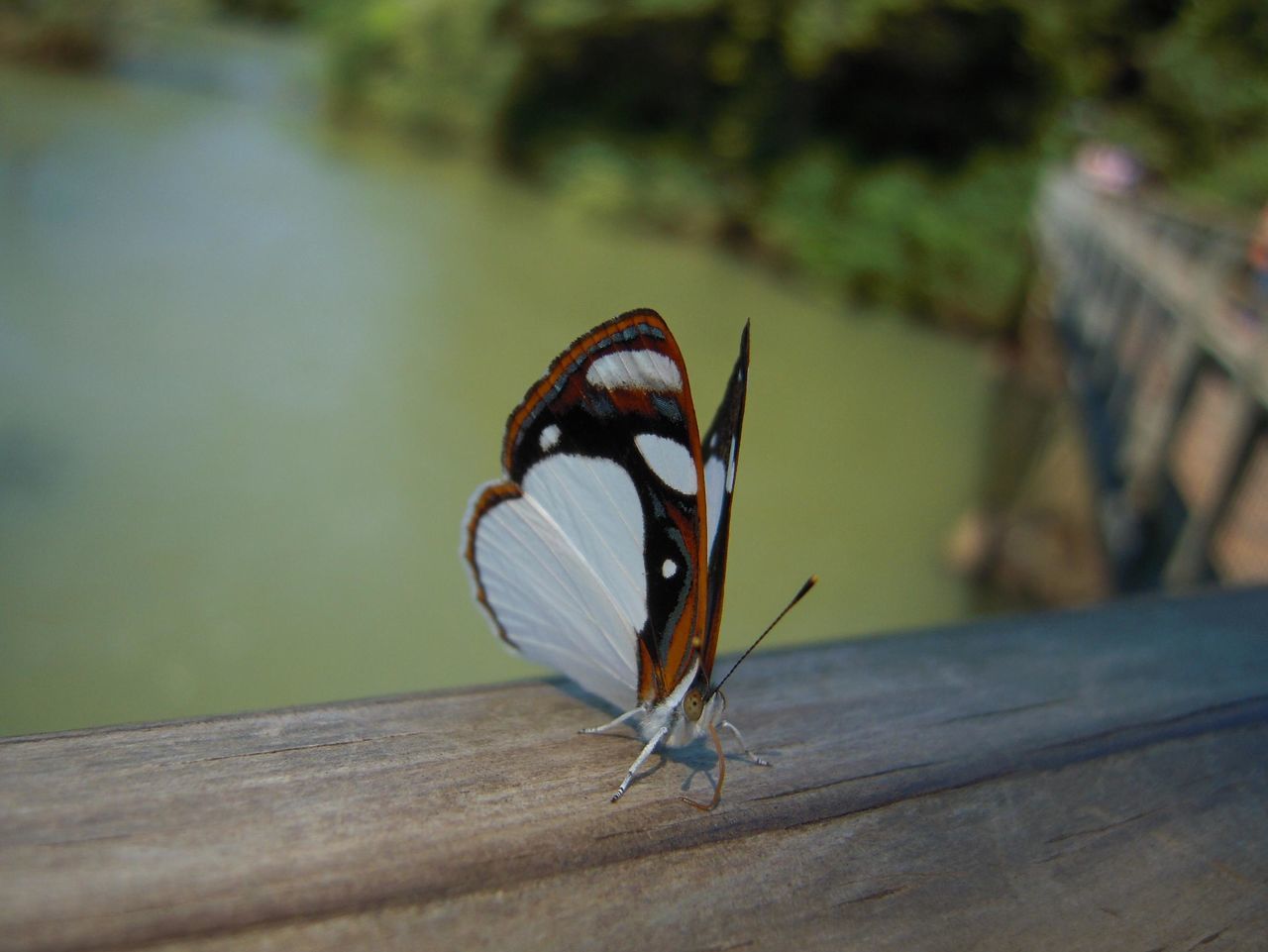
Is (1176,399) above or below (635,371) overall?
below

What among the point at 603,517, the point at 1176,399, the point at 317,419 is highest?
the point at 603,517

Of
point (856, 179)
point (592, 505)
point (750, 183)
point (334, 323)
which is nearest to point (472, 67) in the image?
point (750, 183)

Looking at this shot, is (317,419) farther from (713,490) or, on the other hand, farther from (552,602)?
(713,490)

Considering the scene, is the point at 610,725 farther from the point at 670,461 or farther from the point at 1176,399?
the point at 1176,399

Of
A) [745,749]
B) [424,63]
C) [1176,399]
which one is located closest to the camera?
[745,749]

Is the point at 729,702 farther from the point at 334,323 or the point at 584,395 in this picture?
the point at 334,323

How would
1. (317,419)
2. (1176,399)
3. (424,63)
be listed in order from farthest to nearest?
(424,63) → (317,419) → (1176,399)

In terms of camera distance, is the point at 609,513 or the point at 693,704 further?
the point at 609,513

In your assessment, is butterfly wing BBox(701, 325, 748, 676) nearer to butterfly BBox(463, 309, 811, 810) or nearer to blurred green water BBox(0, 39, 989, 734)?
butterfly BBox(463, 309, 811, 810)

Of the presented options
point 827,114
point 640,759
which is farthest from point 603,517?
point 827,114
